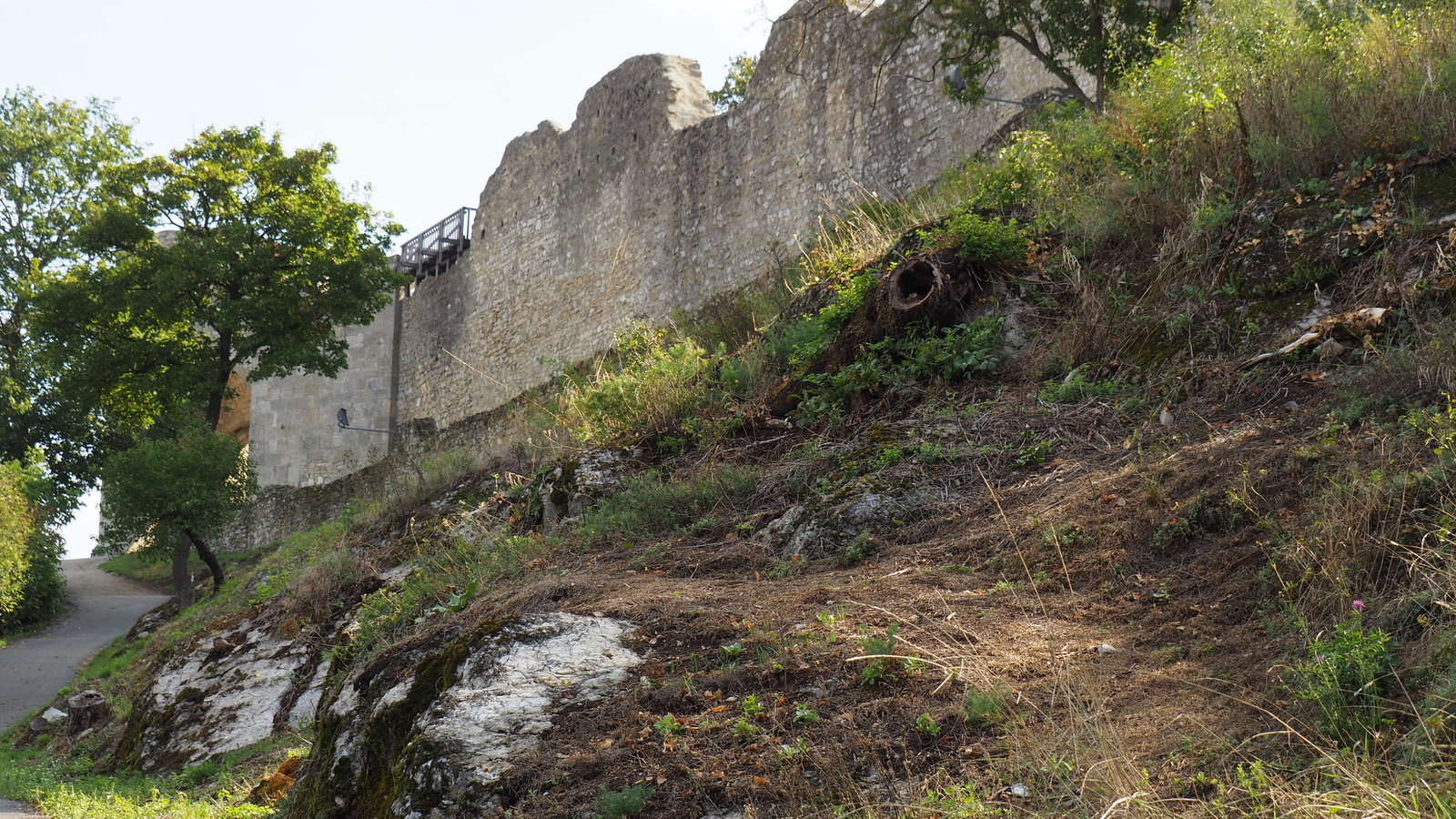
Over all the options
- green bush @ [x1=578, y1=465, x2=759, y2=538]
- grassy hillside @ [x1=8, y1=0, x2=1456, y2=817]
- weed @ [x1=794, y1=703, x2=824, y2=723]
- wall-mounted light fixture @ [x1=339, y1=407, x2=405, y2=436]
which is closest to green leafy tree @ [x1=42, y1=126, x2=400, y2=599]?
wall-mounted light fixture @ [x1=339, y1=407, x2=405, y2=436]

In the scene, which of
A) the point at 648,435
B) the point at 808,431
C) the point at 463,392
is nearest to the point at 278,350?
the point at 463,392

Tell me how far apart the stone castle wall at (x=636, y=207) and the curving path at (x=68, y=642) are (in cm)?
440

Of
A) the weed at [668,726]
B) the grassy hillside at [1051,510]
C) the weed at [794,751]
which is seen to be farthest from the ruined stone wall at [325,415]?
the weed at [794,751]

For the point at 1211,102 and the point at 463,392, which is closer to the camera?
the point at 1211,102

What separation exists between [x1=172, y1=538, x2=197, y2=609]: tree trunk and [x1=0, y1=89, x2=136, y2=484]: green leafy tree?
20.1 feet

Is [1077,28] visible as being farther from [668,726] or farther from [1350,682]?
[668,726]

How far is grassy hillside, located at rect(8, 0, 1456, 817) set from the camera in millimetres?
2793

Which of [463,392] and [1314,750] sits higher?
[463,392]

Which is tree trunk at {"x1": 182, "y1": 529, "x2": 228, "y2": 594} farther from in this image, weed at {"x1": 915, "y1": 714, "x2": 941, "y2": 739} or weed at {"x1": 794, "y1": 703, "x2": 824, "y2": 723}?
weed at {"x1": 915, "y1": 714, "x2": 941, "y2": 739}

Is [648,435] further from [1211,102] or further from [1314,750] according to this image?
[1314,750]

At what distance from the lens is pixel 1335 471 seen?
360 cm

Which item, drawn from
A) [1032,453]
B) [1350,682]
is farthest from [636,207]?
[1350,682]

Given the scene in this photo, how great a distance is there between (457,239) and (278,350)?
5554mm

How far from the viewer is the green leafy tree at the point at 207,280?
18469mm
